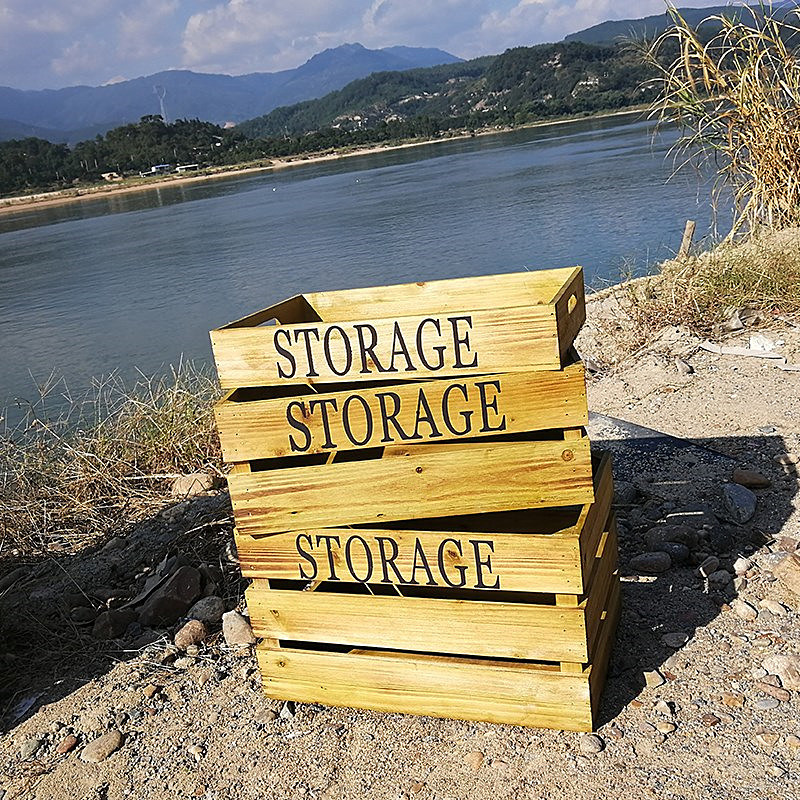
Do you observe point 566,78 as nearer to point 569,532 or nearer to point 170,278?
point 170,278

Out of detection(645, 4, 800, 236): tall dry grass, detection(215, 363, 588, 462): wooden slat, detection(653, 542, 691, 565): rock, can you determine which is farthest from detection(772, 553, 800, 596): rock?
detection(645, 4, 800, 236): tall dry grass

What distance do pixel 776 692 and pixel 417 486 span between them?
51.4 inches

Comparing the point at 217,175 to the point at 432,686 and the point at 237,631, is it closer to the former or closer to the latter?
the point at 237,631

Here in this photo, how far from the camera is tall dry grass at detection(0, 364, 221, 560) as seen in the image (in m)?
5.08

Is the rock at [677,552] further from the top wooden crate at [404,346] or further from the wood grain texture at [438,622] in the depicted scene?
the top wooden crate at [404,346]

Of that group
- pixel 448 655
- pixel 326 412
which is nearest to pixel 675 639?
pixel 448 655

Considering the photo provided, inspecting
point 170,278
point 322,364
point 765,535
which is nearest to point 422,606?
point 322,364

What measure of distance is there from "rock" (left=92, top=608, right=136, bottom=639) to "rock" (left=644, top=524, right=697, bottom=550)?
2.26 m

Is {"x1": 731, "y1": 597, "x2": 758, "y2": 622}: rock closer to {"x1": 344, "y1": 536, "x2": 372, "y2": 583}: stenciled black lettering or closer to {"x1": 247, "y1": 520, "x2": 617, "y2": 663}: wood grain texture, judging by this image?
{"x1": 247, "y1": 520, "x2": 617, "y2": 663}: wood grain texture

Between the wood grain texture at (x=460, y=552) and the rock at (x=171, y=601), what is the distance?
2.83ft

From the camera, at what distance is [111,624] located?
374 centimetres

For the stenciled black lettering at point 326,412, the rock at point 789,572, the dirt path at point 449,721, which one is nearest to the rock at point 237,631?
the dirt path at point 449,721

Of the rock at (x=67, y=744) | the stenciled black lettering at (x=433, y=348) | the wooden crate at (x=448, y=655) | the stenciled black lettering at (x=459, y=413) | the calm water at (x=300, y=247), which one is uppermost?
the stenciled black lettering at (x=433, y=348)

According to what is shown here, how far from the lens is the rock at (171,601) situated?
12.5 ft
